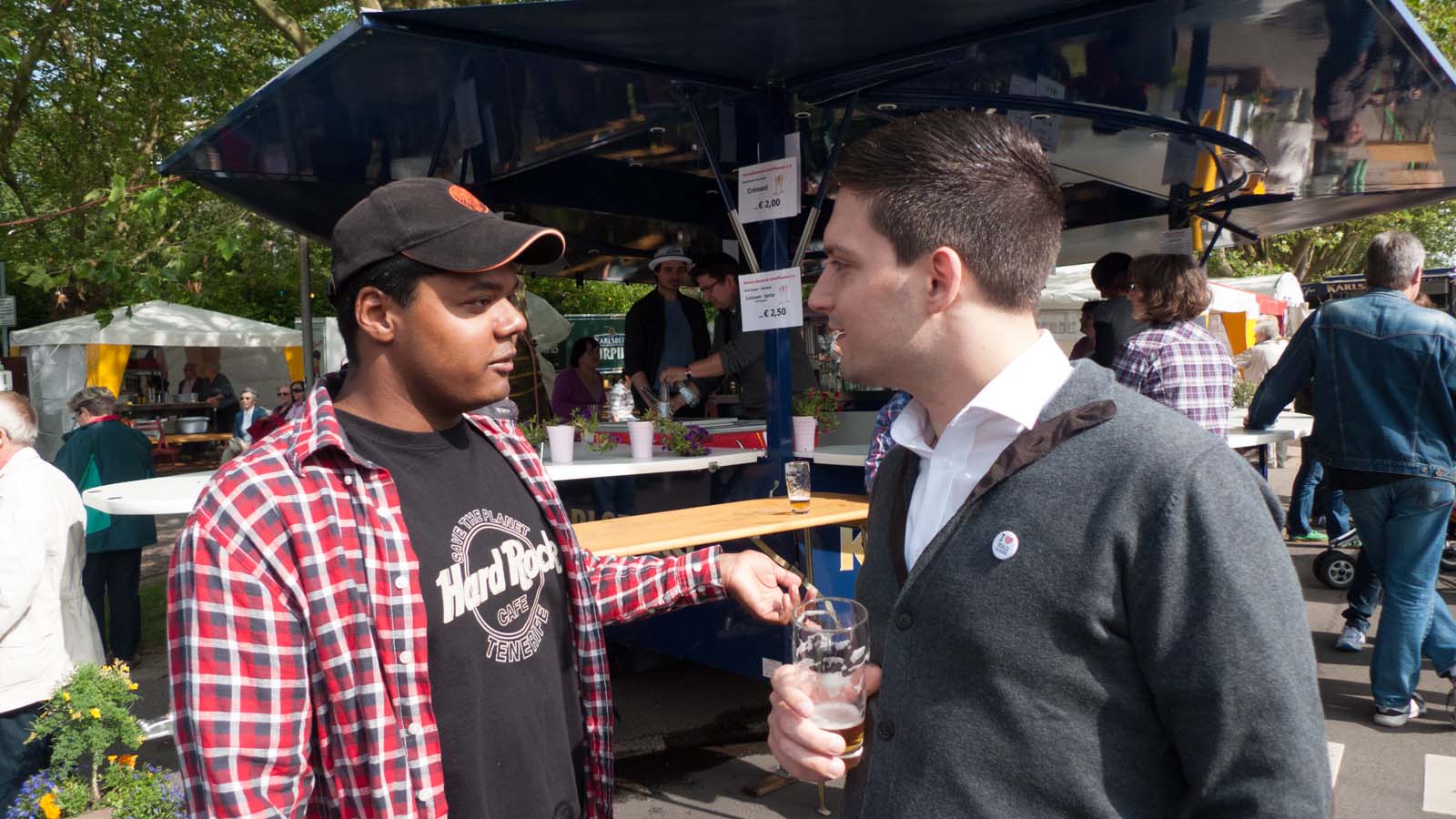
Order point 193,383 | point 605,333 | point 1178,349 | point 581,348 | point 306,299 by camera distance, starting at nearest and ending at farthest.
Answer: point 1178,349 < point 581,348 < point 306,299 < point 193,383 < point 605,333

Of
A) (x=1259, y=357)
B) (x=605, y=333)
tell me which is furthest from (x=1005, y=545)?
(x=605, y=333)

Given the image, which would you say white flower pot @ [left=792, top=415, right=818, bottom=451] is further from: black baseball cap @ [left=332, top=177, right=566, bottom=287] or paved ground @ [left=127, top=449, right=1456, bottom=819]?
black baseball cap @ [left=332, top=177, right=566, bottom=287]

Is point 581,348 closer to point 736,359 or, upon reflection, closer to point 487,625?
point 736,359

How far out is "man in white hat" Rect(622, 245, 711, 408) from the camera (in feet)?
23.5

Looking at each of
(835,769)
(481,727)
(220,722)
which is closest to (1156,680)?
(835,769)

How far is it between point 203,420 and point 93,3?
868 centimetres

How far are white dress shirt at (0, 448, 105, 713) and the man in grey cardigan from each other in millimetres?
4064

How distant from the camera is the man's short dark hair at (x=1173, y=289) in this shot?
460cm

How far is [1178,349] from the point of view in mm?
4602

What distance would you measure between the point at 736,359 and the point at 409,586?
412cm

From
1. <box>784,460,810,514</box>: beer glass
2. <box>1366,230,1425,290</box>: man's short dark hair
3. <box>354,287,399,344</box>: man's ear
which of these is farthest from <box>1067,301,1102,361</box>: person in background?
<box>354,287,399,344</box>: man's ear

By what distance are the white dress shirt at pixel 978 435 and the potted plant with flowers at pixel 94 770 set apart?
130 inches

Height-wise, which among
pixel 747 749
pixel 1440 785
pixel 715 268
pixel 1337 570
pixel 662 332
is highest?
pixel 715 268

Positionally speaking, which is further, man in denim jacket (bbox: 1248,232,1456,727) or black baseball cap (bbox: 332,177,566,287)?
man in denim jacket (bbox: 1248,232,1456,727)
